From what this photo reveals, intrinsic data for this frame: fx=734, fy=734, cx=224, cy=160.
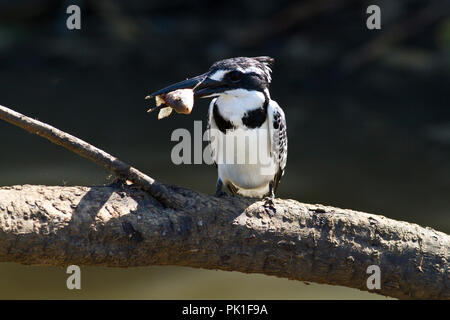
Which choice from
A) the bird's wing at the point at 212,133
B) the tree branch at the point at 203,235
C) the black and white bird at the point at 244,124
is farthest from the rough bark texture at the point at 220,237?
the bird's wing at the point at 212,133

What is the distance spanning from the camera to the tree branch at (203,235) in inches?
67.6

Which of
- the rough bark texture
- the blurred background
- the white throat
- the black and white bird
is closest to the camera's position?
the rough bark texture

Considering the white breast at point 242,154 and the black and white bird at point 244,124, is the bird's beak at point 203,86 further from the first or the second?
the white breast at point 242,154

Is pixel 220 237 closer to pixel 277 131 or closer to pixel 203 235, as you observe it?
pixel 203 235

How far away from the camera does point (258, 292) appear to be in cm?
423

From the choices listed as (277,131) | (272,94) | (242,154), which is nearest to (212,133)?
(242,154)

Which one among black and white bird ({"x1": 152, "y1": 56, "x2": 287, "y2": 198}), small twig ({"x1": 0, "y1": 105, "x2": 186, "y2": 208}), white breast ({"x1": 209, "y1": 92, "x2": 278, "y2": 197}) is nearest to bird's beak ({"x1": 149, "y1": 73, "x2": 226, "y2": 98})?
black and white bird ({"x1": 152, "y1": 56, "x2": 287, "y2": 198})

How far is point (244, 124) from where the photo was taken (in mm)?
2475

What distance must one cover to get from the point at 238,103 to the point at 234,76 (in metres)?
0.13

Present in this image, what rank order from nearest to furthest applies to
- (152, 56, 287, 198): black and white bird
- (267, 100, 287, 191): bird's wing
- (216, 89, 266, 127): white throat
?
(152, 56, 287, 198): black and white bird, (216, 89, 266, 127): white throat, (267, 100, 287, 191): bird's wing

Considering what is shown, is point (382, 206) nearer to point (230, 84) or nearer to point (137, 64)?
point (230, 84)

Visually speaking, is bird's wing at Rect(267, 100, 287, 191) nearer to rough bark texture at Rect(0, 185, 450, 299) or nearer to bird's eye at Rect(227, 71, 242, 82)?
bird's eye at Rect(227, 71, 242, 82)

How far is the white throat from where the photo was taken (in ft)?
7.84

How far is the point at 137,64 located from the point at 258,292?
389 centimetres
